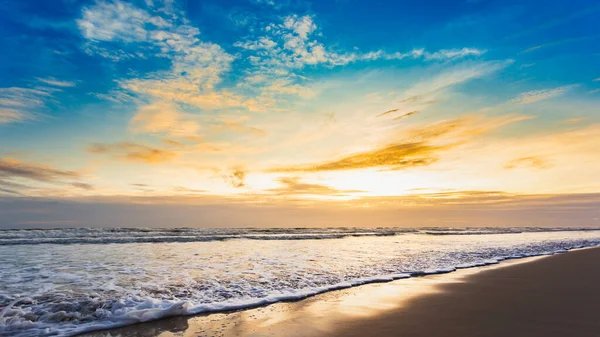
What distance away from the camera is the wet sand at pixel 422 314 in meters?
5.11

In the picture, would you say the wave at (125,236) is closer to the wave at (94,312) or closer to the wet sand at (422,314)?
the wave at (94,312)

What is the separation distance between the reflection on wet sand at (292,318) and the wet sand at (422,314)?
0.02m

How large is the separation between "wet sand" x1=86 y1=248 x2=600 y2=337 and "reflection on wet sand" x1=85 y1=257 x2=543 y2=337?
0.05ft

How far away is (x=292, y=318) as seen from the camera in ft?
19.1

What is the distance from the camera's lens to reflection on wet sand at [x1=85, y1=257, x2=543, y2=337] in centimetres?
509

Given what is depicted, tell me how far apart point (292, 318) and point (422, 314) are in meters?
2.45

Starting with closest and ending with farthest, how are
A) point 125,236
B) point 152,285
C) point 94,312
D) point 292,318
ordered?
point 292,318, point 94,312, point 152,285, point 125,236

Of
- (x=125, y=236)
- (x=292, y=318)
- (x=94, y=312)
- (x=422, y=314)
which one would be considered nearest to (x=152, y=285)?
(x=94, y=312)

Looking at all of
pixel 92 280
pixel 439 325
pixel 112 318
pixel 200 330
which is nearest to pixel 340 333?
pixel 439 325

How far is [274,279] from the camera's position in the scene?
9.18 metres

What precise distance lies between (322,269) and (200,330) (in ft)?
20.7

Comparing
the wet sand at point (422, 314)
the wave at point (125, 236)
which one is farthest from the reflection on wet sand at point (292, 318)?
the wave at point (125, 236)

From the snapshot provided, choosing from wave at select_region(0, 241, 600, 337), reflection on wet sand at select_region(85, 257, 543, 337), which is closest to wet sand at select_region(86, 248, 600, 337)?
reflection on wet sand at select_region(85, 257, 543, 337)

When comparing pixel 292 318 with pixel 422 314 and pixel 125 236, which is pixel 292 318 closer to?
pixel 422 314
